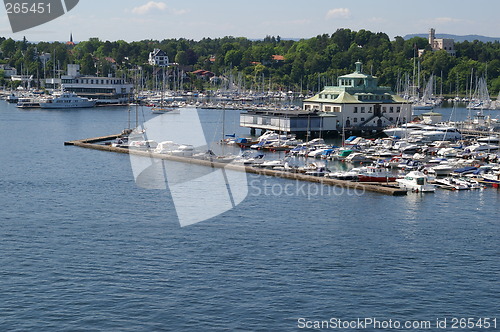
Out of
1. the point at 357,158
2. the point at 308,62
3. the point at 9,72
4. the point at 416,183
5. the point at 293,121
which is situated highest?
the point at 308,62

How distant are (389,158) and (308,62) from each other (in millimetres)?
118040

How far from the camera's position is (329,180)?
47188mm

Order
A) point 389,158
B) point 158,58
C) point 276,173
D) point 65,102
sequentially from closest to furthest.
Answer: point 276,173 < point 389,158 < point 65,102 < point 158,58

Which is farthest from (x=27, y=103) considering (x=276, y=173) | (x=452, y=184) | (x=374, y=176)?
(x=452, y=184)

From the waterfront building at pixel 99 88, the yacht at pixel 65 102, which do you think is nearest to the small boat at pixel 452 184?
the yacht at pixel 65 102

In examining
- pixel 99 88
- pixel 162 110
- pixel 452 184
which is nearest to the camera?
pixel 452 184

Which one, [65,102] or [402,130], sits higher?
[65,102]

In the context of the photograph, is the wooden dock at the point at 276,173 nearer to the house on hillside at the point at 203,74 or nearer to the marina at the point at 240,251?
the marina at the point at 240,251

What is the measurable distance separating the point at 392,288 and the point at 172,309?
298 inches

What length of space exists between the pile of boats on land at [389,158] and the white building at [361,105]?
287 inches

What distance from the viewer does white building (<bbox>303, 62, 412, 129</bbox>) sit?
251 feet

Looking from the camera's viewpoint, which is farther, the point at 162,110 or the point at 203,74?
the point at 203,74

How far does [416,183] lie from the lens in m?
44.8

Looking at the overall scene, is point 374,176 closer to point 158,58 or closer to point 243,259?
point 243,259
